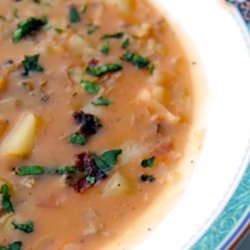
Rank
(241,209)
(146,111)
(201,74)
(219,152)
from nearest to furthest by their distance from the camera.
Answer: (241,209)
(219,152)
(146,111)
(201,74)

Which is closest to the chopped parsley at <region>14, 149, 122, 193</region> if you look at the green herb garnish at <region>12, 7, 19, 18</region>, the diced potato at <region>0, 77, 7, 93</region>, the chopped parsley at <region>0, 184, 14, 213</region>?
the chopped parsley at <region>0, 184, 14, 213</region>

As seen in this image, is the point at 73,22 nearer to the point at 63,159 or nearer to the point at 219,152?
the point at 63,159

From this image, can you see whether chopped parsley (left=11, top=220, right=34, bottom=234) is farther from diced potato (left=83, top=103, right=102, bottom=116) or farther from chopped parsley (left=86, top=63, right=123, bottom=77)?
chopped parsley (left=86, top=63, right=123, bottom=77)

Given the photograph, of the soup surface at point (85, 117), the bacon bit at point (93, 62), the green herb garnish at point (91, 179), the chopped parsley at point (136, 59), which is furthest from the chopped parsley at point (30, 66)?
the green herb garnish at point (91, 179)

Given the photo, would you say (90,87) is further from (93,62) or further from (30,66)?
(30,66)

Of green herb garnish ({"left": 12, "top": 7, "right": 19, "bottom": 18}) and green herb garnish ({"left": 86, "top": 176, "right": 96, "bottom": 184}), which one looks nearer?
green herb garnish ({"left": 86, "top": 176, "right": 96, "bottom": 184})

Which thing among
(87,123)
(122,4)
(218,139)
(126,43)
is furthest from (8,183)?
(122,4)

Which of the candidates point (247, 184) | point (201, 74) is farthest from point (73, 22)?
point (247, 184)
